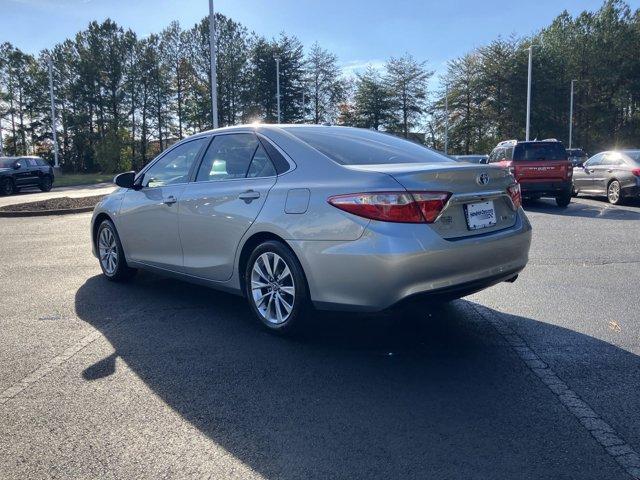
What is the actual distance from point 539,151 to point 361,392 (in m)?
13.3

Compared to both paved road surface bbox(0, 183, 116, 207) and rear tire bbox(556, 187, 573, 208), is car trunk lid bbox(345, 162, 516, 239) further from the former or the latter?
paved road surface bbox(0, 183, 116, 207)

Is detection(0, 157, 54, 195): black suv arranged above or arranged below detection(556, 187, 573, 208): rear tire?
above

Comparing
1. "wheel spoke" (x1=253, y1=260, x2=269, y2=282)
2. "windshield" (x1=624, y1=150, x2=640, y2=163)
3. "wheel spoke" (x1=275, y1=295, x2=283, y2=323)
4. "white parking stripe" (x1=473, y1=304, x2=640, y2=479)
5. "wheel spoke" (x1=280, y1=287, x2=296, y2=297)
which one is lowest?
"white parking stripe" (x1=473, y1=304, x2=640, y2=479)

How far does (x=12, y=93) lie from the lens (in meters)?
59.8

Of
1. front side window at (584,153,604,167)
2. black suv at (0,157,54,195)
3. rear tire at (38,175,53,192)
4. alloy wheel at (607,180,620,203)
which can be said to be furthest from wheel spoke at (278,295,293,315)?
rear tire at (38,175,53,192)

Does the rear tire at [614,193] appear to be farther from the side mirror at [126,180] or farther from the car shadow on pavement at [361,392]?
the side mirror at [126,180]

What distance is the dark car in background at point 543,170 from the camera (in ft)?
48.4

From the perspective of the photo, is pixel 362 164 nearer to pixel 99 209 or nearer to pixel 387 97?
pixel 99 209

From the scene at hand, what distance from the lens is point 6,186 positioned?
23.8 m

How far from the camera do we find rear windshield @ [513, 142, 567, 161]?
590 inches

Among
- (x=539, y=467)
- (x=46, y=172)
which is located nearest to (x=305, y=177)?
(x=539, y=467)

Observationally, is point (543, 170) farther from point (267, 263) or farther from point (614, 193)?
point (267, 263)

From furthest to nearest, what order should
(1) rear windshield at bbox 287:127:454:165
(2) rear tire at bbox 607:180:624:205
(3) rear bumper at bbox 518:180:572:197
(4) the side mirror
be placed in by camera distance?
(2) rear tire at bbox 607:180:624:205 → (3) rear bumper at bbox 518:180:572:197 → (4) the side mirror → (1) rear windshield at bbox 287:127:454:165

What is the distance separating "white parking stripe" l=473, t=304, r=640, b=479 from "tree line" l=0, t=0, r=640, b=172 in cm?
5039
